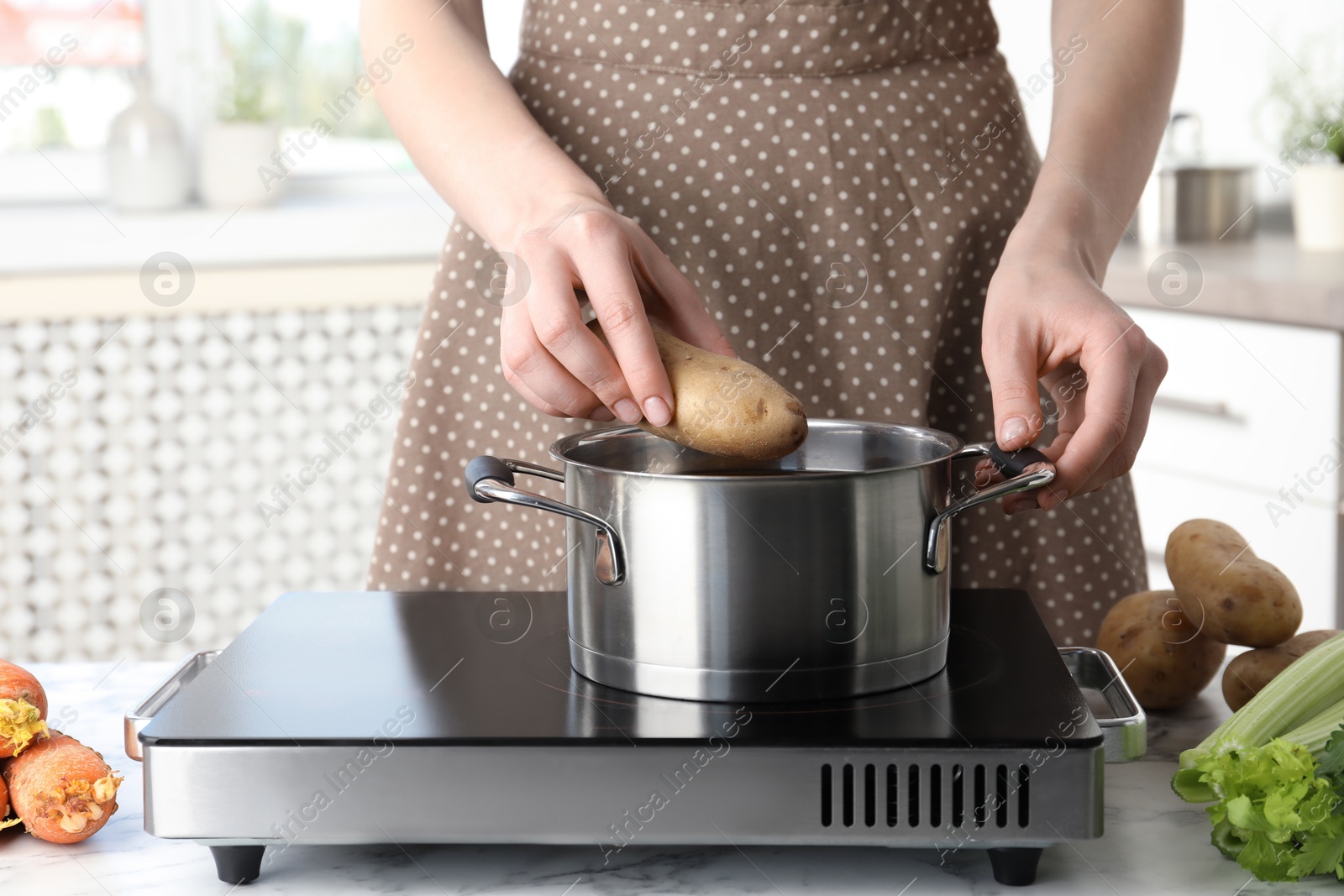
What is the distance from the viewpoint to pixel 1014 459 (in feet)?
2.15

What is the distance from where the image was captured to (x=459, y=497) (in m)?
1.05

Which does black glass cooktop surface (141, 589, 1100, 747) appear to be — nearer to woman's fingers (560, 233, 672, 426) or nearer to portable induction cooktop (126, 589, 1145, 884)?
portable induction cooktop (126, 589, 1145, 884)

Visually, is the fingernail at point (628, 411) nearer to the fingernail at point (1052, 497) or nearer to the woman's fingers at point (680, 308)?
the woman's fingers at point (680, 308)

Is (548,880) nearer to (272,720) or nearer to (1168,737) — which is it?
(272,720)

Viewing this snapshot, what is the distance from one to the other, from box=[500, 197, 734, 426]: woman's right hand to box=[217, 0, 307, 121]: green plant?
1.93 metres

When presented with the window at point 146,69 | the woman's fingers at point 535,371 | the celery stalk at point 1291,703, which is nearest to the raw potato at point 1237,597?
the celery stalk at point 1291,703

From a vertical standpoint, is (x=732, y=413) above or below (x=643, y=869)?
above

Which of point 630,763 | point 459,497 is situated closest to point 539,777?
point 630,763

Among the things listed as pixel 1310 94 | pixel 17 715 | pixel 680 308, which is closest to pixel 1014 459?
pixel 680 308

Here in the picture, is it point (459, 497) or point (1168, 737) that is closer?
point (1168, 737)

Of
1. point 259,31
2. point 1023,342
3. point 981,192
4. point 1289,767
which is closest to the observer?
point 1289,767

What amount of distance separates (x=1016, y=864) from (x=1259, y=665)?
268 millimetres

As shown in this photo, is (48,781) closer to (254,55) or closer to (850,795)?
(850,795)

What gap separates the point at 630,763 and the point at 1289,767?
277 millimetres
